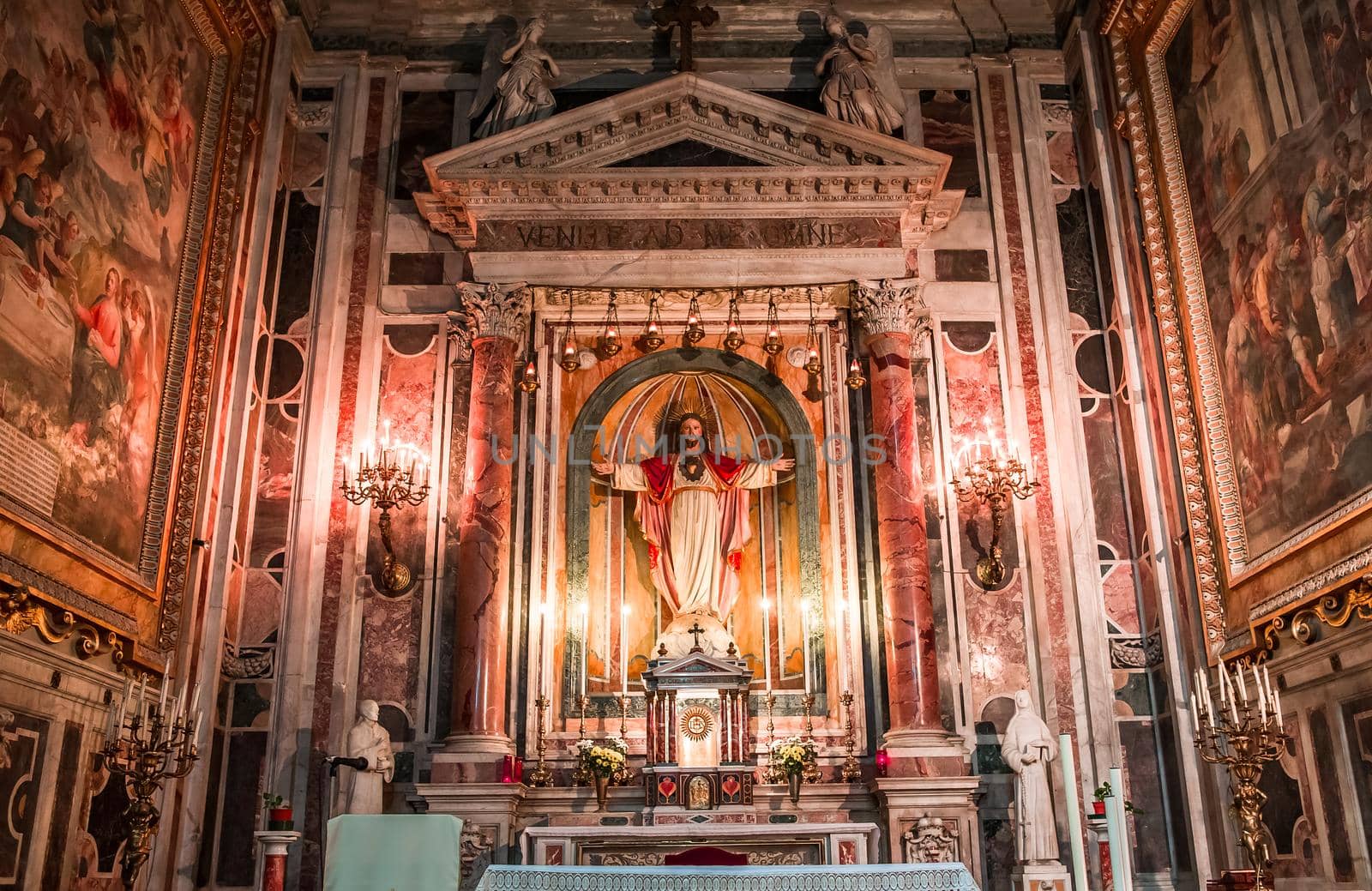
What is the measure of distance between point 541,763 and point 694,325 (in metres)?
4.15

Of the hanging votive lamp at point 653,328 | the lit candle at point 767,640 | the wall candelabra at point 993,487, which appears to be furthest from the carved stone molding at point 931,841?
the hanging votive lamp at point 653,328

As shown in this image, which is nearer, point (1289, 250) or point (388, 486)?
point (1289, 250)

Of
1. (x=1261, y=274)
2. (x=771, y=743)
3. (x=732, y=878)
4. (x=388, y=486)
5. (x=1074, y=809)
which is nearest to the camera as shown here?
(x=1074, y=809)

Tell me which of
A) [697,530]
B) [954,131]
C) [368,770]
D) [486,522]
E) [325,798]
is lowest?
[325,798]

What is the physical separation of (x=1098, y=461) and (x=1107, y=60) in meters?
3.84

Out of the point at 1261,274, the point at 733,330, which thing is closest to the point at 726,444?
the point at 733,330

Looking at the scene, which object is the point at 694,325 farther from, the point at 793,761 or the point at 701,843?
the point at 701,843

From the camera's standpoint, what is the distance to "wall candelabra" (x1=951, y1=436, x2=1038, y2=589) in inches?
417

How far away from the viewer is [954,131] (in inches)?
489

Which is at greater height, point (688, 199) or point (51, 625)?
point (688, 199)

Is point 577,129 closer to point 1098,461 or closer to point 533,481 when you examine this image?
point 533,481

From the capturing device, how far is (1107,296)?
11.5 metres

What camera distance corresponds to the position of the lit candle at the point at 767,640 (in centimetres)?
1117

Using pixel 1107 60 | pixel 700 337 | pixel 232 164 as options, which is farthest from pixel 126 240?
pixel 1107 60
